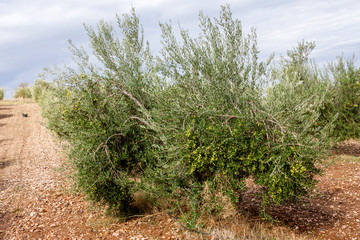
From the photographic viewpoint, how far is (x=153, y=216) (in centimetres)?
892

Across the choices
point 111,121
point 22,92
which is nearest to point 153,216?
point 111,121

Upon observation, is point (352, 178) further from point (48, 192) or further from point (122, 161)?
point (48, 192)

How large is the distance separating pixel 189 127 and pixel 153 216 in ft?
11.5

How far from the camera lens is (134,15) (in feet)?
31.4

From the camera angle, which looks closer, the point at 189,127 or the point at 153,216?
the point at 189,127

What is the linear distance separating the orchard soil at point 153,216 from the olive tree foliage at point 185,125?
745mm

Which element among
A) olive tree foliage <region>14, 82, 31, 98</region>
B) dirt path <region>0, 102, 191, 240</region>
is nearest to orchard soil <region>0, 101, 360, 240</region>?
dirt path <region>0, 102, 191, 240</region>

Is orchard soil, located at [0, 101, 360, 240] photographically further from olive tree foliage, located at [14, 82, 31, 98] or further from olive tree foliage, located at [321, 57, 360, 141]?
olive tree foliage, located at [14, 82, 31, 98]

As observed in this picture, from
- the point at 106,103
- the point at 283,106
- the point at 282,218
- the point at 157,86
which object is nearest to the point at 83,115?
the point at 106,103

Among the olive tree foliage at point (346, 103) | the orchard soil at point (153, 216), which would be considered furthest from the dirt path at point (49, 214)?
the olive tree foliage at point (346, 103)

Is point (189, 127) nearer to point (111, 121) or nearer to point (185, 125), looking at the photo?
point (185, 125)

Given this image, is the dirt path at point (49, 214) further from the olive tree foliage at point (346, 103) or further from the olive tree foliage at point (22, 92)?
the olive tree foliage at point (22, 92)

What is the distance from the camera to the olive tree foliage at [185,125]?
6.75 meters

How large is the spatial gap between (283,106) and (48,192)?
30.0 ft
